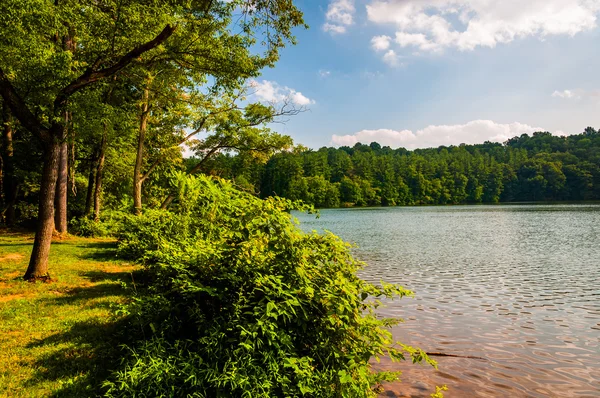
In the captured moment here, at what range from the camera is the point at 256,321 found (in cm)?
459

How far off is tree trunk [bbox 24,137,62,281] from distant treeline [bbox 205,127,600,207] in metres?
100

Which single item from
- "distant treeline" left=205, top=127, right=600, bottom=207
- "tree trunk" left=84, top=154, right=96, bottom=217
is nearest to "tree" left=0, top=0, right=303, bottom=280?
"tree trunk" left=84, top=154, right=96, bottom=217

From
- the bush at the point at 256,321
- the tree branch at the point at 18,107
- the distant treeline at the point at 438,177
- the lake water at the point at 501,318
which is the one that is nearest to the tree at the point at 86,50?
the tree branch at the point at 18,107

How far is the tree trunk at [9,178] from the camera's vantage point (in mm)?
22441

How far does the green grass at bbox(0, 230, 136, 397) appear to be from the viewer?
4.72 m

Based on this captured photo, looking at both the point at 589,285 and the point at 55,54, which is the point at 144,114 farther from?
the point at 589,285

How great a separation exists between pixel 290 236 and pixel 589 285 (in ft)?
48.8

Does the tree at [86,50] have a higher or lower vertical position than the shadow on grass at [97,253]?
higher

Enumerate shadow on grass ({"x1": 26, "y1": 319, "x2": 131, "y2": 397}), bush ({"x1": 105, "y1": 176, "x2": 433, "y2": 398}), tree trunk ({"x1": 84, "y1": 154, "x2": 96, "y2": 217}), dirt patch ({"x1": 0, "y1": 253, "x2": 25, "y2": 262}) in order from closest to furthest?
bush ({"x1": 105, "y1": 176, "x2": 433, "y2": 398}), shadow on grass ({"x1": 26, "y1": 319, "x2": 131, "y2": 397}), dirt patch ({"x1": 0, "y1": 253, "x2": 25, "y2": 262}), tree trunk ({"x1": 84, "y1": 154, "x2": 96, "y2": 217})

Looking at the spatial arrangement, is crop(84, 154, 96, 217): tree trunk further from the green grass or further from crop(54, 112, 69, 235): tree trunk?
the green grass

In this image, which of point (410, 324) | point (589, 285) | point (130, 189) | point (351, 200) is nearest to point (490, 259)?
point (589, 285)

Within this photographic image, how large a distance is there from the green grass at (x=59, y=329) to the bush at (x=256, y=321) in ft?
2.45

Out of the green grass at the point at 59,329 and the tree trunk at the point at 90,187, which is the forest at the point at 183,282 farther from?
the tree trunk at the point at 90,187

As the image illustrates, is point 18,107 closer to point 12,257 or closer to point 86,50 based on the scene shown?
point 86,50
